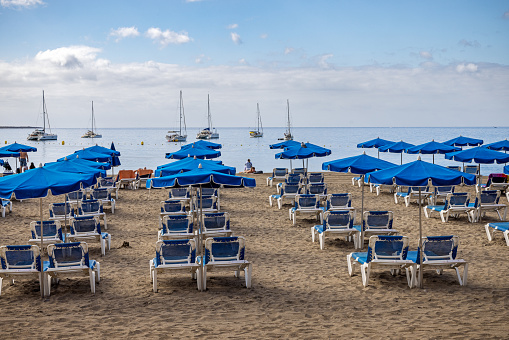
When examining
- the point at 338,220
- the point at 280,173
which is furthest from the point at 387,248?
the point at 280,173

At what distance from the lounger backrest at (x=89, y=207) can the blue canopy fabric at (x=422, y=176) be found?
25.4ft

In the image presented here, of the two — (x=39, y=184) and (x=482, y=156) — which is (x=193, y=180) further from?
(x=482, y=156)

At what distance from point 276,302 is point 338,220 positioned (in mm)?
3997

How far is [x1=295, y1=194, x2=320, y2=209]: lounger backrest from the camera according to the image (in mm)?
13508

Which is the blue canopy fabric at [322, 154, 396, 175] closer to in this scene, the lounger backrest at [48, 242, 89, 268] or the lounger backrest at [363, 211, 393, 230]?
the lounger backrest at [363, 211, 393, 230]

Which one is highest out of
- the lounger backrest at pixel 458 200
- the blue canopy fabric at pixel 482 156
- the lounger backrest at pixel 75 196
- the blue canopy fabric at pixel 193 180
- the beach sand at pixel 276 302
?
the blue canopy fabric at pixel 193 180

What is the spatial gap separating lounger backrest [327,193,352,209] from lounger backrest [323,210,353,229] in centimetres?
245

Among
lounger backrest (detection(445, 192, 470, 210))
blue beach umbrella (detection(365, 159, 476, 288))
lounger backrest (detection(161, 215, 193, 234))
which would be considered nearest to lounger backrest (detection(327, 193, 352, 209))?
lounger backrest (detection(445, 192, 470, 210))

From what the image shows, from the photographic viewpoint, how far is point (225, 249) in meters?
8.06

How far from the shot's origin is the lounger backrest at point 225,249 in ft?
26.3

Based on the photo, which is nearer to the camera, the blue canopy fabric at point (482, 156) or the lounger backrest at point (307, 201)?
the lounger backrest at point (307, 201)

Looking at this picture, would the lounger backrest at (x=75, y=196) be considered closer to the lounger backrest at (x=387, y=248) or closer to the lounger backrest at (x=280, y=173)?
the lounger backrest at (x=280, y=173)

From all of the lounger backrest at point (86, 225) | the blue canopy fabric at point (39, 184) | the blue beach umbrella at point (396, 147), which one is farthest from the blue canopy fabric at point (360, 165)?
the blue beach umbrella at point (396, 147)

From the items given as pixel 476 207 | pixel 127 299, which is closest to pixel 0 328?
pixel 127 299
